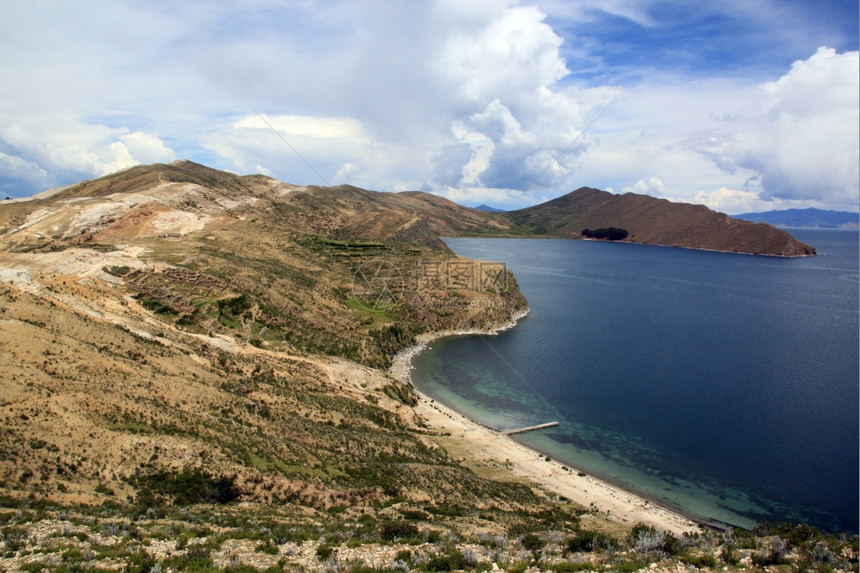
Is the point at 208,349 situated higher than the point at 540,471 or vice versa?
the point at 208,349

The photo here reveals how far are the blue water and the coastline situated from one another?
2188 mm

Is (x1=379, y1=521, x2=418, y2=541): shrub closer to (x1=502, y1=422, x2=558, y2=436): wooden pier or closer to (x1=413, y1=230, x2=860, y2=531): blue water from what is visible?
(x1=413, y1=230, x2=860, y2=531): blue water

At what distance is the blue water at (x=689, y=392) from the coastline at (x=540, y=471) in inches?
86.1

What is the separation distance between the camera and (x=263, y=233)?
87.1 m

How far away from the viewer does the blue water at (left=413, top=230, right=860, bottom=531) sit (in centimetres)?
3706

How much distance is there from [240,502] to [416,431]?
1974 centimetres

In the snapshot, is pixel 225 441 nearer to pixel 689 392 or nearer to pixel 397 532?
pixel 397 532

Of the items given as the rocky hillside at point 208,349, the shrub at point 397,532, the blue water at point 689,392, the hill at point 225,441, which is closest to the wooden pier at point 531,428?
the blue water at point 689,392

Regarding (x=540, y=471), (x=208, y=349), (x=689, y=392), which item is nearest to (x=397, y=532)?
(x=540, y=471)

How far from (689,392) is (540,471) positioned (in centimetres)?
2665

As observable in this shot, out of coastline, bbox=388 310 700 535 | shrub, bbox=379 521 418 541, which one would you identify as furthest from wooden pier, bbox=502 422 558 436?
shrub, bbox=379 521 418 541

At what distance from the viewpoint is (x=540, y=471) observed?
37.4 meters

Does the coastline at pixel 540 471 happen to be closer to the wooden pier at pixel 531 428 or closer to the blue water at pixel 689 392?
the wooden pier at pixel 531 428

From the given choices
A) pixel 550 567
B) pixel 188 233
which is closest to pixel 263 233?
pixel 188 233
